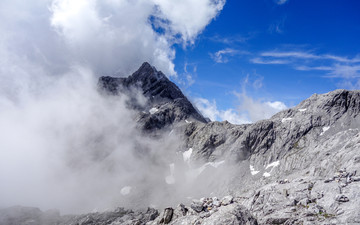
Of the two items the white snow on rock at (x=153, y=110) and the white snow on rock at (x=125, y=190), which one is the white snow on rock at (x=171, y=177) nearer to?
the white snow on rock at (x=125, y=190)

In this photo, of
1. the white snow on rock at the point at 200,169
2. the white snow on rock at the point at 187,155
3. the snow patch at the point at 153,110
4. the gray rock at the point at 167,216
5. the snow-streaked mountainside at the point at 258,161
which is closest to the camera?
the gray rock at the point at 167,216

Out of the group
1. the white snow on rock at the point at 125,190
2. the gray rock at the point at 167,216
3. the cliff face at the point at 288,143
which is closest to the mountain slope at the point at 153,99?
the cliff face at the point at 288,143

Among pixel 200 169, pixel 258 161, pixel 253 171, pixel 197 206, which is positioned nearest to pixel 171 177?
pixel 200 169

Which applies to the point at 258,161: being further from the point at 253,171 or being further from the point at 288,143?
the point at 288,143

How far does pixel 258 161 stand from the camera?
10950 centimetres

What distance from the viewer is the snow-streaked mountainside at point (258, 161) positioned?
3141 cm

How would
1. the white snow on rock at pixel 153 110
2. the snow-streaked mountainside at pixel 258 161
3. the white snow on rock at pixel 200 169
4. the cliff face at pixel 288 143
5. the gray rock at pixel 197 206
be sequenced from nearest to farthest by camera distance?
1. the gray rock at pixel 197 206
2. the snow-streaked mountainside at pixel 258 161
3. the cliff face at pixel 288 143
4. the white snow on rock at pixel 200 169
5. the white snow on rock at pixel 153 110

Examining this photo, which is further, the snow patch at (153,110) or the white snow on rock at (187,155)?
the snow patch at (153,110)

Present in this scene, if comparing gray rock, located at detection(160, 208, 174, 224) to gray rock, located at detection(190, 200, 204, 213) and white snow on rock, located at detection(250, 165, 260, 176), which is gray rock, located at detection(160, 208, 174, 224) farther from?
white snow on rock, located at detection(250, 165, 260, 176)

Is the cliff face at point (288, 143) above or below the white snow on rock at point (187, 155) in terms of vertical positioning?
below

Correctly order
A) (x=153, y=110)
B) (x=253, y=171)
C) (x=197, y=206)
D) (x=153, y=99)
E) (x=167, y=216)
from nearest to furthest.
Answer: (x=197, y=206)
(x=167, y=216)
(x=253, y=171)
(x=153, y=110)
(x=153, y=99)

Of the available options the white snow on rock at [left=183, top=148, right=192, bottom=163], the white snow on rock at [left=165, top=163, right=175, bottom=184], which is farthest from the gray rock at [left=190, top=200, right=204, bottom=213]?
the white snow on rock at [left=183, top=148, right=192, bottom=163]

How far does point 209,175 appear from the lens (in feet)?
379

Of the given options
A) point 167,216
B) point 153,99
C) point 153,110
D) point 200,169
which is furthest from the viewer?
point 153,99
